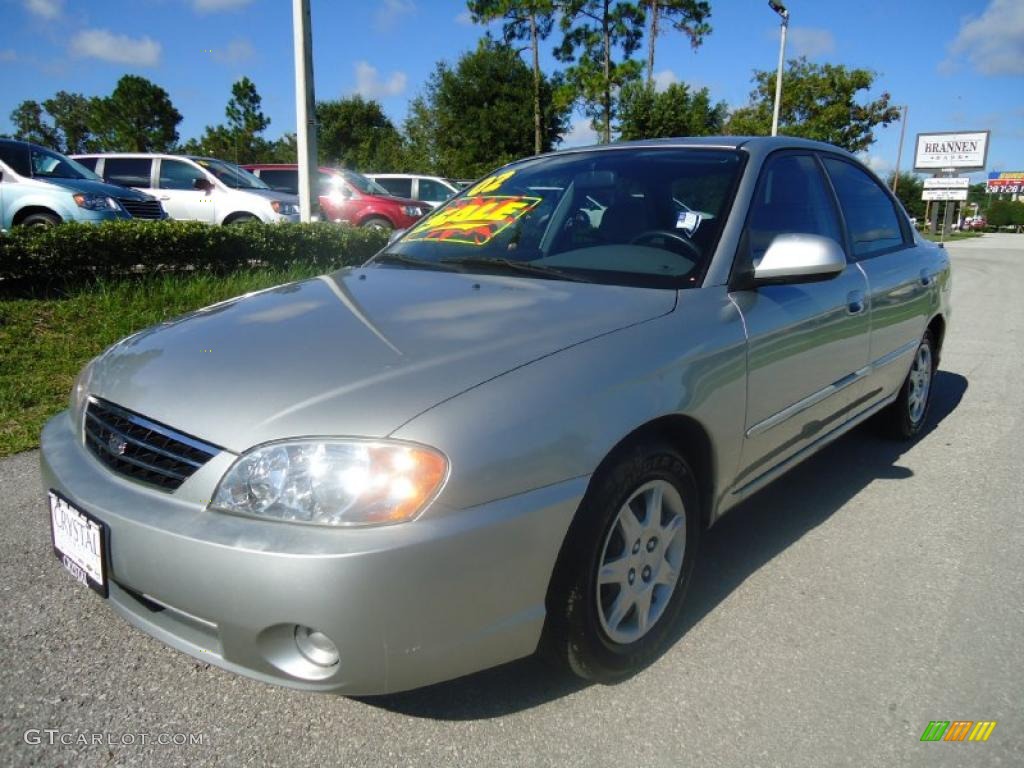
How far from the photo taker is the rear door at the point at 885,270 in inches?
136

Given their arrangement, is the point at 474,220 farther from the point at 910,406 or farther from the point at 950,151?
the point at 950,151

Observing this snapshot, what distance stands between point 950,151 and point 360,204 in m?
57.3

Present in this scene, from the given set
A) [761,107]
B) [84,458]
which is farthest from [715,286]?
[761,107]

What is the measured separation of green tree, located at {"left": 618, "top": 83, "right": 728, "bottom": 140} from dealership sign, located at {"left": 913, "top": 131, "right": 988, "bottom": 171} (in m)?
38.1

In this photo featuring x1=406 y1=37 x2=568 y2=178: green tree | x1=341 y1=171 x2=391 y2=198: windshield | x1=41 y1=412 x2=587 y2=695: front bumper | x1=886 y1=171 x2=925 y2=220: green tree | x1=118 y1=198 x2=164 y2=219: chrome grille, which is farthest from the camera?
x1=886 y1=171 x2=925 y2=220: green tree

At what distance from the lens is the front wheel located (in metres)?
4.18

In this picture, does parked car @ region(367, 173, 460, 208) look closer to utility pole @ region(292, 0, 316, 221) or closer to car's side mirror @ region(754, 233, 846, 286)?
utility pole @ region(292, 0, 316, 221)

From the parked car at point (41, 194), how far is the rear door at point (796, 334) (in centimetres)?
789

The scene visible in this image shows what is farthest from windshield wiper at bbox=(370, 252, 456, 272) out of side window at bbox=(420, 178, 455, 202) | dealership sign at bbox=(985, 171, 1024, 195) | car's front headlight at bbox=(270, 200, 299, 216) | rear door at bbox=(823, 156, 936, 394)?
dealership sign at bbox=(985, 171, 1024, 195)

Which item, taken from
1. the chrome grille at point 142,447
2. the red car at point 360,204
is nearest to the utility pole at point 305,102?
the red car at point 360,204

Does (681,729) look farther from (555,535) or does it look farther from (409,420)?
(409,420)

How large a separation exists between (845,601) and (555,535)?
138 centimetres

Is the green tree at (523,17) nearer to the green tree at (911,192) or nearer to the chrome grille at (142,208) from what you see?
the chrome grille at (142,208)

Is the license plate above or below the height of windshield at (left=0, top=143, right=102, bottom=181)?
below
